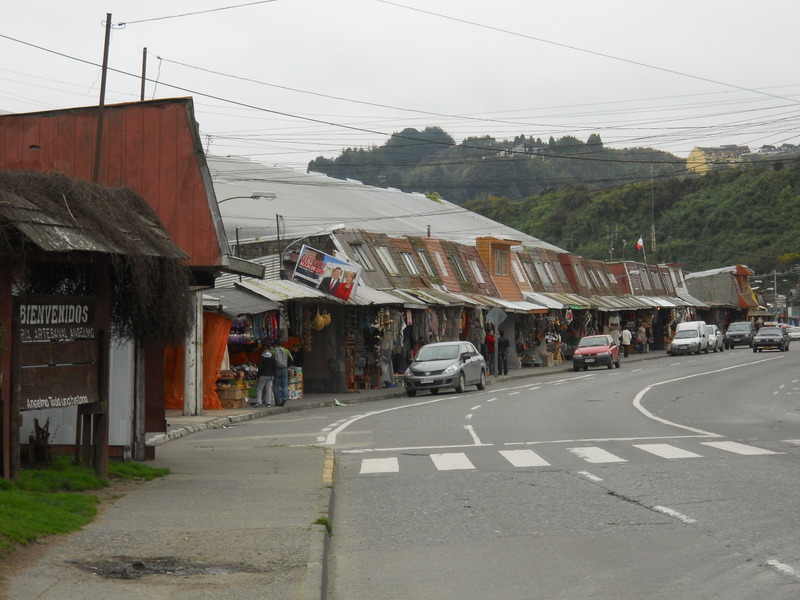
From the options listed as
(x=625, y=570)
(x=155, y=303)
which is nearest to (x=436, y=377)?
(x=155, y=303)

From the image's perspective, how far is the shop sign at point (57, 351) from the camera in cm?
1178

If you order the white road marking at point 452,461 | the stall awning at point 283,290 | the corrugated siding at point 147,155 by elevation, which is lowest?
the white road marking at point 452,461

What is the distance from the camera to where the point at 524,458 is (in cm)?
1612

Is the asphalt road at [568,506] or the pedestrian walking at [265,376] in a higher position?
the pedestrian walking at [265,376]

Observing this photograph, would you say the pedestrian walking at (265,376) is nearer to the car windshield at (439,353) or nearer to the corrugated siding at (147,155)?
the car windshield at (439,353)

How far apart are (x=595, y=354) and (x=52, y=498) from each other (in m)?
42.5

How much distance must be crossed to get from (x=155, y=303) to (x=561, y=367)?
4444 centimetres

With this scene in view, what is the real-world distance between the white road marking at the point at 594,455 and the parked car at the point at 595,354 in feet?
113

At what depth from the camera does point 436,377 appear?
3531 centimetres

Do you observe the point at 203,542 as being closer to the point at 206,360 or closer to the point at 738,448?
the point at 738,448

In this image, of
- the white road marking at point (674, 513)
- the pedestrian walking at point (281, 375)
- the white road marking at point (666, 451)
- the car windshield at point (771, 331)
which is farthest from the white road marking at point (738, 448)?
the car windshield at point (771, 331)

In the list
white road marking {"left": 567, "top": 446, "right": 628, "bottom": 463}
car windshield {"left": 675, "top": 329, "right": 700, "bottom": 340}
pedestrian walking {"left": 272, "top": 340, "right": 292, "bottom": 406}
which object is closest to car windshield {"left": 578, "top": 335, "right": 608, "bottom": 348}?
car windshield {"left": 675, "top": 329, "right": 700, "bottom": 340}

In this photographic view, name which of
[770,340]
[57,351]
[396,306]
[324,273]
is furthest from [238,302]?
[770,340]

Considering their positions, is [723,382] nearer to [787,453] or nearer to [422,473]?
[787,453]
